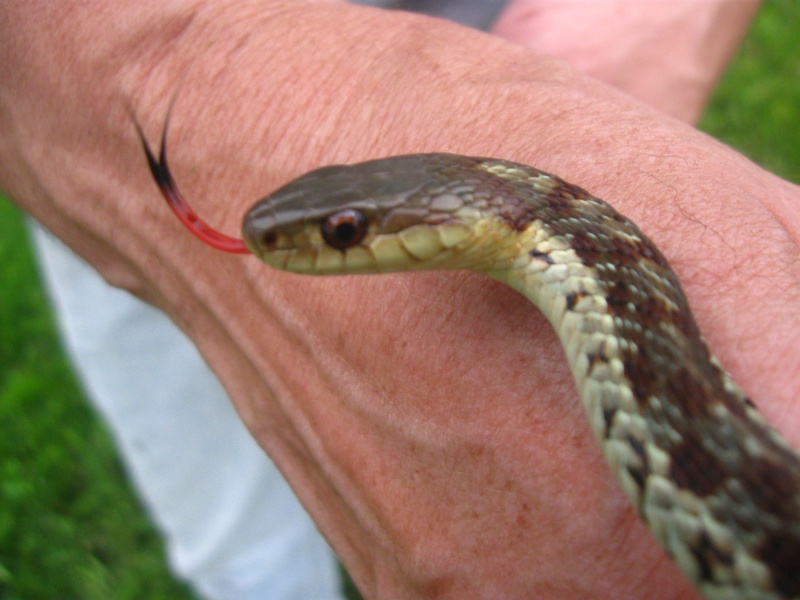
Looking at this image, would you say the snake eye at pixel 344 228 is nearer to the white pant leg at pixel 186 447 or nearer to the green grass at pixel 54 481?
the white pant leg at pixel 186 447

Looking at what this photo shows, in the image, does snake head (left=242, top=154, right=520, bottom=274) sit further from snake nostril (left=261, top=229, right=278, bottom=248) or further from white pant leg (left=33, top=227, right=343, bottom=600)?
white pant leg (left=33, top=227, right=343, bottom=600)

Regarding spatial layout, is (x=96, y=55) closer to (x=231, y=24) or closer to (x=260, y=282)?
(x=231, y=24)

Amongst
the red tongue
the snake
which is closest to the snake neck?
Result: the snake

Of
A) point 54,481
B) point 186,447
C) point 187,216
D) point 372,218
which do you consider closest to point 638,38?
point 372,218

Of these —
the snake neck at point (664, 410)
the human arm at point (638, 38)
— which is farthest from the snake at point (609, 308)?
the human arm at point (638, 38)

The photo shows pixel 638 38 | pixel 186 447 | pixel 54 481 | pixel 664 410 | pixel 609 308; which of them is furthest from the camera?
pixel 54 481

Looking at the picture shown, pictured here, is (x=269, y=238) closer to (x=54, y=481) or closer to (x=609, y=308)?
(x=609, y=308)
